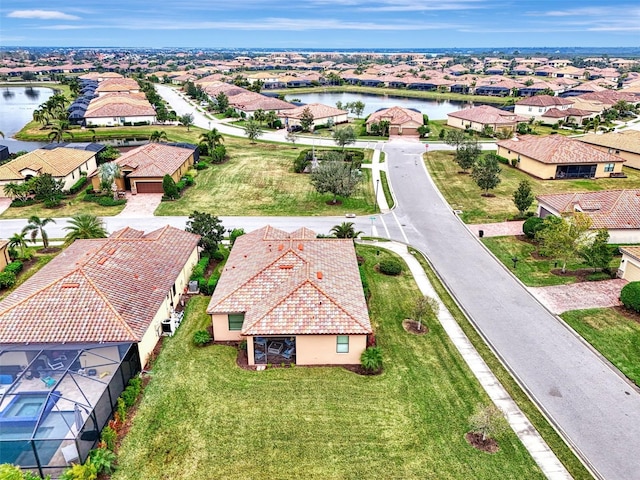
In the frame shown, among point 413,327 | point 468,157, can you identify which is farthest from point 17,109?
point 413,327

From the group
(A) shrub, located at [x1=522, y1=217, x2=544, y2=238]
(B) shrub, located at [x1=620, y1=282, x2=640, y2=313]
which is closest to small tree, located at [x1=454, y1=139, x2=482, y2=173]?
(A) shrub, located at [x1=522, y1=217, x2=544, y2=238]

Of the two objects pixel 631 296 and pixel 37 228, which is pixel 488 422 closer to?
pixel 631 296

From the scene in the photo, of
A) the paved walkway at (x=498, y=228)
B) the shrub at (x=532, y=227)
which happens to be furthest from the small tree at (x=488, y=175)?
the shrub at (x=532, y=227)

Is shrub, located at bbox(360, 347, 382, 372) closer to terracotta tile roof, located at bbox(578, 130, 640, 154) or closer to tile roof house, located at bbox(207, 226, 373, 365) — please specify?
tile roof house, located at bbox(207, 226, 373, 365)

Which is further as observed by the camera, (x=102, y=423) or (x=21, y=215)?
(x=21, y=215)

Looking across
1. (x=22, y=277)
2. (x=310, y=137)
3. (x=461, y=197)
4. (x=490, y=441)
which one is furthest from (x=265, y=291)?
(x=310, y=137)

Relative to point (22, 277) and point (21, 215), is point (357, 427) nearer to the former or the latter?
point (22, 277)

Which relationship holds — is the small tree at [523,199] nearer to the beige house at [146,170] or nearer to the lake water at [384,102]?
the beige house at [146,170]
